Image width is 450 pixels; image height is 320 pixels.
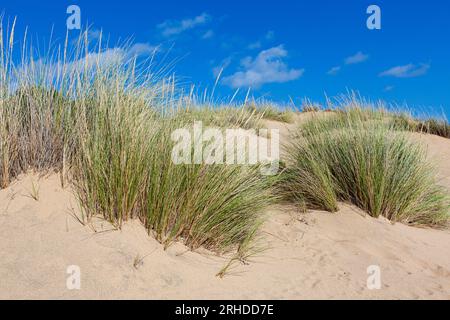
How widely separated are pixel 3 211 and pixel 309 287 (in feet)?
8.05

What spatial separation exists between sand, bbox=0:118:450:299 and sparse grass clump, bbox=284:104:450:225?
621mm

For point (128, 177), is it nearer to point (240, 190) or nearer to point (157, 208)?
point (157, 208)

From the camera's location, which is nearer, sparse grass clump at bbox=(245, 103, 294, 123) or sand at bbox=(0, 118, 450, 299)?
sand at bbox=(0, 118, 450, 299)

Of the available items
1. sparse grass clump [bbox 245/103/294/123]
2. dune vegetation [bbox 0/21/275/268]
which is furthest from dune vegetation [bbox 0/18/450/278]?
sparse grass clump [bbox 245/103/294/123]

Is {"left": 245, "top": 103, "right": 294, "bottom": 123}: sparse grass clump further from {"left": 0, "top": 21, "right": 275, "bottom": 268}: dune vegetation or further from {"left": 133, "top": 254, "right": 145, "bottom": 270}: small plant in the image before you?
{"left": 133, "top": 254, "right": 145, "bottom": 270}: small plant

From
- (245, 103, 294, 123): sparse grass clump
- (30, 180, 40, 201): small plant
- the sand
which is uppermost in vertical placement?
(245, 103, 294, 123): sparse grass clump

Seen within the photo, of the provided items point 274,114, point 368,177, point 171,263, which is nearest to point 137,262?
point 171,263

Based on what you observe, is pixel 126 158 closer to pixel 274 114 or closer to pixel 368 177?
pixel 368 177

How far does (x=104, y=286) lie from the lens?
2.94 metres

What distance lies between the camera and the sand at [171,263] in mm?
2984

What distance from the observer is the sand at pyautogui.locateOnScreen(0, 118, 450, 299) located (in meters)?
2.98

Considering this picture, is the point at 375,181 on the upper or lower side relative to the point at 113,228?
upper
